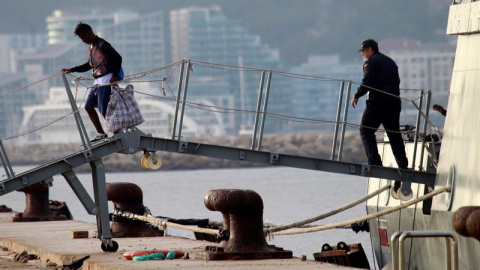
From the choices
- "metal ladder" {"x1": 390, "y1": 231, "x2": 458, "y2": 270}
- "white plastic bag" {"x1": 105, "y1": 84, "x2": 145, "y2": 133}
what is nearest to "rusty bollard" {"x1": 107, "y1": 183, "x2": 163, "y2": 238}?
"white plastic bag" {"x1": 105, "y1": 84, "x2": 145, "y2": 133}

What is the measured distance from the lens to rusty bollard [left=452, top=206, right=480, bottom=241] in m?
9.31

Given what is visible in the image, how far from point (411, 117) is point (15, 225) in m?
158

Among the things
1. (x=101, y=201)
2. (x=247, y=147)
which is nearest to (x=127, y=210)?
(x=101, y=201)

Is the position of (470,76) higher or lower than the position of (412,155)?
higher

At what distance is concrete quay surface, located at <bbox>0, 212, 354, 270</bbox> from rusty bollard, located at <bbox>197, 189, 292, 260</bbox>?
19cm

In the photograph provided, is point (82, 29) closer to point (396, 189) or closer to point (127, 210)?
point (127, 210)

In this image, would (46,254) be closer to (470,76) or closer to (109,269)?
(109,269)

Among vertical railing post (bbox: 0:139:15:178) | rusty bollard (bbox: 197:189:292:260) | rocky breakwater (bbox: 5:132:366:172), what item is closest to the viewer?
rusty bollard (bbox: 197:189:292:260)

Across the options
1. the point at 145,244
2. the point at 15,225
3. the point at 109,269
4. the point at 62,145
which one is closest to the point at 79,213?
the point at 15,225

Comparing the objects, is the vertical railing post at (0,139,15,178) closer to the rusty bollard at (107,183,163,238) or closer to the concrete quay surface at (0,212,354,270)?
the concrete quay surface at (0,212,354,270)

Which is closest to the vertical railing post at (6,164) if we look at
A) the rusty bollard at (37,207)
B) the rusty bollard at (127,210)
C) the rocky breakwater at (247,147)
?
the rusty bollard at (127,210)

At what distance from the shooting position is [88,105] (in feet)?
53.0

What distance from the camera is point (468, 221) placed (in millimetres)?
9406

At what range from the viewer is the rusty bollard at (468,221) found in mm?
9312
